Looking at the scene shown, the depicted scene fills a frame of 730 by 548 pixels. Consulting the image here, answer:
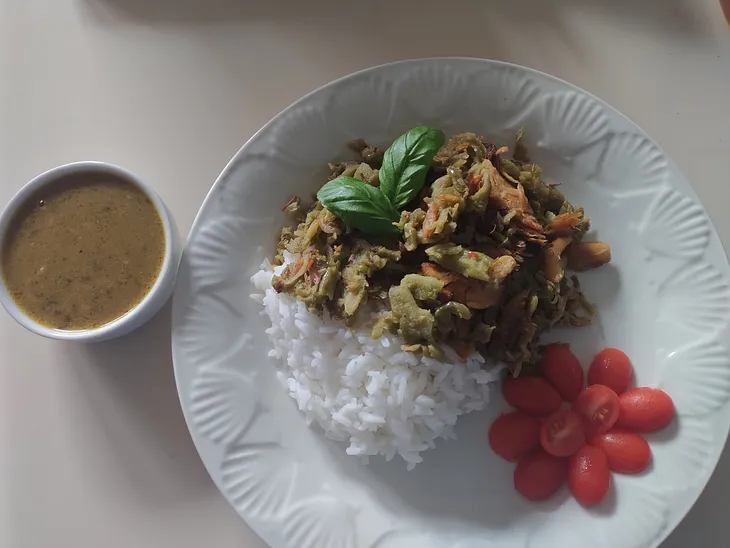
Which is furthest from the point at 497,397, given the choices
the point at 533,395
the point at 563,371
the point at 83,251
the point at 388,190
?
the point at 83,251

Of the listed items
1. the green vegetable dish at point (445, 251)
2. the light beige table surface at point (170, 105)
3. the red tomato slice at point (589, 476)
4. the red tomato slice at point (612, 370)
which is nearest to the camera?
the green vegetable dish at point (445, 251)

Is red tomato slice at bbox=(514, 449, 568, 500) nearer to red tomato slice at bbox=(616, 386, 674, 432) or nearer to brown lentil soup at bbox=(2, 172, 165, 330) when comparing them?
red tomato slice at bbox=(616, 386, 674, 432)

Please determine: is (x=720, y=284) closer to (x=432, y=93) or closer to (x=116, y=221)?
(x=432, y=93)

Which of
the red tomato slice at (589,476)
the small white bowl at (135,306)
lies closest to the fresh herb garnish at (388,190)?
the small white bowl at (135,306)

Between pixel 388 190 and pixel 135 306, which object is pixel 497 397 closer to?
pixel 388 190

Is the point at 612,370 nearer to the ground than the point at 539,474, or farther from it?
farther from it

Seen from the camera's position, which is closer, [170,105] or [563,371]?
[563,371]

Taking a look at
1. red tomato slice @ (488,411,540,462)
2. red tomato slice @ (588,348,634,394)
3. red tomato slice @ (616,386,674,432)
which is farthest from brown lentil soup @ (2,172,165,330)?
red tomato slice @ (616,386,674,432)

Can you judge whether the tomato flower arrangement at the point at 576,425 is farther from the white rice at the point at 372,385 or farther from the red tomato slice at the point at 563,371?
the white rice at the point at 372,385
